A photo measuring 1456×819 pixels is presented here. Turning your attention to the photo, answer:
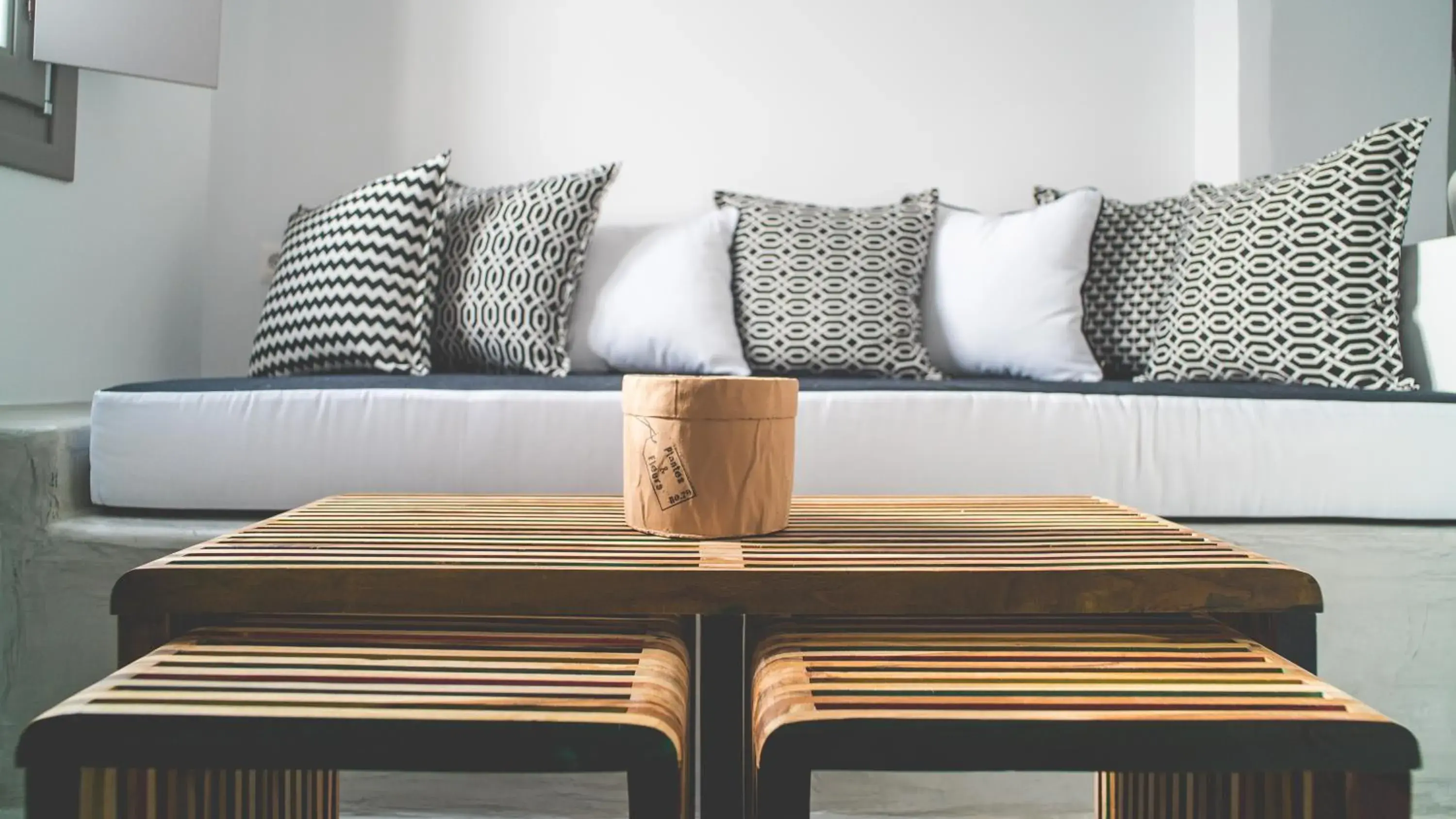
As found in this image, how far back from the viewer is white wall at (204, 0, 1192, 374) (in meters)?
2.41

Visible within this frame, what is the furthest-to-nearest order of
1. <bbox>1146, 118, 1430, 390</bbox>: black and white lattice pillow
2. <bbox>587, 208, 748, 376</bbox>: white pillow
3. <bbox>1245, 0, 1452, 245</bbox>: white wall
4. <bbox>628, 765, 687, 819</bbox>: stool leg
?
<bbox>1245, 0, 1452, 245</bbox>: white wall
<bbox>587, 208, 748, 376</bbox>: white pillow
<bbox>1146, 118, 1430, 390</bbox>: black and white lattice pillow
<bbox>628, 765, 687, 819</bbox>: stool leg

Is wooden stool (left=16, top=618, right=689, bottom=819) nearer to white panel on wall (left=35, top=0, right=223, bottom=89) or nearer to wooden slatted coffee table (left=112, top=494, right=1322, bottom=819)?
wooden slatted coffee table (left=112, top=494, right=1322, bottom=819)

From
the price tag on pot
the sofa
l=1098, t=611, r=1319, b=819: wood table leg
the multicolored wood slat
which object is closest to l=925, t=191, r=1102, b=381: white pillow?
the sofa

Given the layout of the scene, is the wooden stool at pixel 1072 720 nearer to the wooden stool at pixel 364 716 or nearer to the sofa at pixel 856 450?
the wooden stool at pixel 364 716

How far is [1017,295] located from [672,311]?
2.31ft

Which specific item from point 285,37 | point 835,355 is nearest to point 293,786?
point 835,355

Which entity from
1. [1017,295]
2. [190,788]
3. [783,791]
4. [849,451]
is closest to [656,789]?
[783,791]

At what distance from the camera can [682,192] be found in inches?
95.2

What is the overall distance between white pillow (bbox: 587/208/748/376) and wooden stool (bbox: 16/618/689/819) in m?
1.22

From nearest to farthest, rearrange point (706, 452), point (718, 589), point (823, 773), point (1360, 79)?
point (718, 589) → point (706, 452) → point (823, 773) → point (1360, 79)

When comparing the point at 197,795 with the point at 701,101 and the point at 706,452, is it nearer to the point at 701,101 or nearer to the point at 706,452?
the point at 706,452

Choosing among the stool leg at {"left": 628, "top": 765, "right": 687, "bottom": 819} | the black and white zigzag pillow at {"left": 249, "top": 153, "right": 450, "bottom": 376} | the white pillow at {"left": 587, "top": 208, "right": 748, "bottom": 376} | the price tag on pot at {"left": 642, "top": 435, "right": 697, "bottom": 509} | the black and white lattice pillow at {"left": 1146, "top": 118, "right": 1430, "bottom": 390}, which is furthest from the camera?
the white pillow at {"left": 587, "top": 208, "right": 748, "bottom": 376}

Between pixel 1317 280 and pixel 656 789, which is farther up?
pixel 1317 280

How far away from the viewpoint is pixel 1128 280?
198 cm
